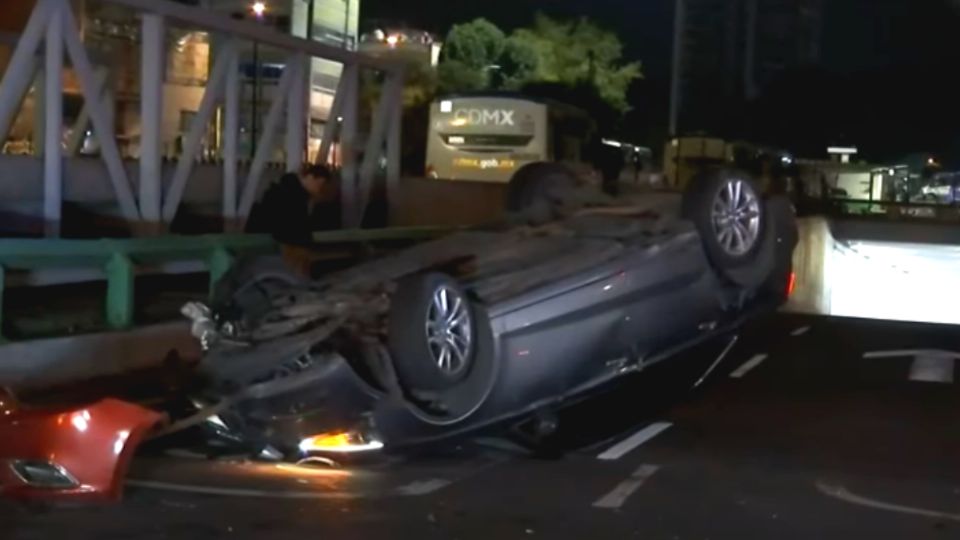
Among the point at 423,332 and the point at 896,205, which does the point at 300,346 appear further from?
the point at 896,205

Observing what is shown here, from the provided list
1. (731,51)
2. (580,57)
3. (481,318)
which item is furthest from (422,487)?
(731,51)

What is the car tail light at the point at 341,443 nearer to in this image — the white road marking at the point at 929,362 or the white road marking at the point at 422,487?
the white road marking at the point at 422,487

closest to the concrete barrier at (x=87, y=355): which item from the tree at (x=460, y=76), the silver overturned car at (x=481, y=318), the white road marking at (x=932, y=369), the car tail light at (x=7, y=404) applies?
the silver overturned car at (x=481, y=318)

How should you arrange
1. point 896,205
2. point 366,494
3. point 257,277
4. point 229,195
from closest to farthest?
1. point 366,494
2. point 257,277
3. point 229,195
4. point 896,205

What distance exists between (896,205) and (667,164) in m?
7.27

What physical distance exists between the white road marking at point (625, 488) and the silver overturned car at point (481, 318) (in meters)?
0.73

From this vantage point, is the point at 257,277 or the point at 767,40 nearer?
the point at 257,277

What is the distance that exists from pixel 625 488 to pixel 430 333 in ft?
4.52

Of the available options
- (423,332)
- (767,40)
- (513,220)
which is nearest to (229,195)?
(513,220)

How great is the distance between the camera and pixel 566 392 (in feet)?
33.4

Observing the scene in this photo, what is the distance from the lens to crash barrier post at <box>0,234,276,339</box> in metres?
11.9

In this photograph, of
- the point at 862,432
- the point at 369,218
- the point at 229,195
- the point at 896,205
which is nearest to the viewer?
the point at 862,432

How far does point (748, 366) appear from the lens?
15078 millimetres

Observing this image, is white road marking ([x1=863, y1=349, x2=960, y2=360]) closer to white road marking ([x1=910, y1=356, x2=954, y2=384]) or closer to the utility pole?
white road marking ([x1=910, y1=356, x2=954, y2=384])
